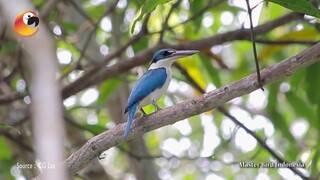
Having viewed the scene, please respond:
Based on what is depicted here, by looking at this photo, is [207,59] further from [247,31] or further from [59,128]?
[59,128]

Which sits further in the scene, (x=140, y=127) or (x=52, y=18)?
(x=52, y=18)

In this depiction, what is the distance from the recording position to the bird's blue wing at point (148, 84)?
2852mm

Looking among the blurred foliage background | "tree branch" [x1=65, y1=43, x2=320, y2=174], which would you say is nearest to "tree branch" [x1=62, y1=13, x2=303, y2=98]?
the blurred foliage background

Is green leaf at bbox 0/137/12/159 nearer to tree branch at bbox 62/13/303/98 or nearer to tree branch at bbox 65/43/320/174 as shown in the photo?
tree branch at bbox 62/13/303/98

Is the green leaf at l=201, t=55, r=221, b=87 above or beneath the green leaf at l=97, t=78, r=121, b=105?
beneath

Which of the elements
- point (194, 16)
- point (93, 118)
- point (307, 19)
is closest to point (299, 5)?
point (194, 16)

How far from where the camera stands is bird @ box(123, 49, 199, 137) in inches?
112

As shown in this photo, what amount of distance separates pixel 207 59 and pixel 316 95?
A: 84cm

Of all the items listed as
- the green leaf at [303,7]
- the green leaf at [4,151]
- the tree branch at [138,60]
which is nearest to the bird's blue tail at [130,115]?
the green leaf at [303,7]

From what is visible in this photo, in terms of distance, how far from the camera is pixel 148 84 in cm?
296

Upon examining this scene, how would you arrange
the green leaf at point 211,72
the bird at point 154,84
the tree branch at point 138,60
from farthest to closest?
the green leaf at point 211,72
the tree branch at point 138,60
the bird at point 154,84

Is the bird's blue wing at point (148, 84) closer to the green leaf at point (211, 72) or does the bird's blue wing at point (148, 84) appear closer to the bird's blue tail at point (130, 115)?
the bird's blue tail at point (130, 115)

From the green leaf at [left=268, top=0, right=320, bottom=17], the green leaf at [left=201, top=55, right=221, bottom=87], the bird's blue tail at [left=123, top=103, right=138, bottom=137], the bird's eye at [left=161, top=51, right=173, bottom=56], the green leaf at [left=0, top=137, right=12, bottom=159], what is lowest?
the green leaf at [left=268, top=0, right=320, bottom=17]

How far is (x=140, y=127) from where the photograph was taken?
2.33 m
